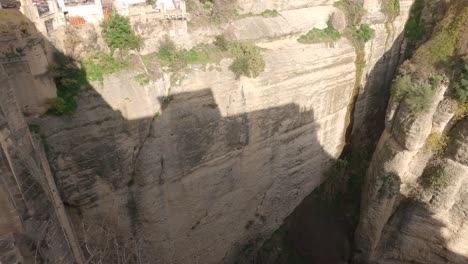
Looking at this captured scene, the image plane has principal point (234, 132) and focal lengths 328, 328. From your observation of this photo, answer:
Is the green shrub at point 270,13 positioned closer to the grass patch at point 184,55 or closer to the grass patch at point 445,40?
the grass patch at point 184,55

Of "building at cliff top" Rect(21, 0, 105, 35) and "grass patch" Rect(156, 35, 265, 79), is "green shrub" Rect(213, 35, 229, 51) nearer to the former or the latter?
"grass patch" Rect(156, 35, 265, 79)

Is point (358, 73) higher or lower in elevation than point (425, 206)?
higher

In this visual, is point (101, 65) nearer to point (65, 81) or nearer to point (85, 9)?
point (65, 81)

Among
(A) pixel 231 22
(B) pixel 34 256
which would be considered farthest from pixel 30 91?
(A) pixel 231 22

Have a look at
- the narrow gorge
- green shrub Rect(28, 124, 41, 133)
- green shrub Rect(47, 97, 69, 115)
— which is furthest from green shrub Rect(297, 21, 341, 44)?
green shrub Rect(28, 124, 41, 133)

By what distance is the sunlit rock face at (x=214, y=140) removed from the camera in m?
7.49

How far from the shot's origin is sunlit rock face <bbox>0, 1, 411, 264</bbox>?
7488mm

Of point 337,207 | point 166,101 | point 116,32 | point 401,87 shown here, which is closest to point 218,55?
point 166,101

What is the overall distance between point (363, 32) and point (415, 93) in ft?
11.8

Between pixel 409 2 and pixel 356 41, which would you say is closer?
pixel 356 41

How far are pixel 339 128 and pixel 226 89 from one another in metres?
5.44

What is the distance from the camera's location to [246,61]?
885 cm

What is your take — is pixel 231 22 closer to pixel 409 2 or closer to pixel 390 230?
pixel 409 2

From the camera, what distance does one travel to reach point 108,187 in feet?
26.1
